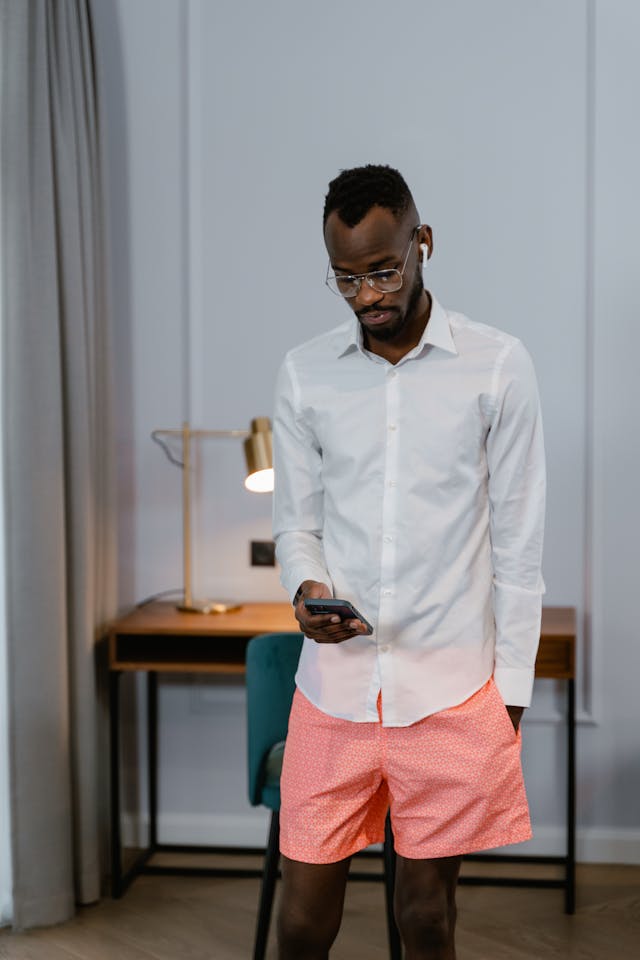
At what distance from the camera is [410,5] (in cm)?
292

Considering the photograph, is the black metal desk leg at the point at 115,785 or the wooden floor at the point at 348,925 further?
the black metal desk leg at the point at 115,785

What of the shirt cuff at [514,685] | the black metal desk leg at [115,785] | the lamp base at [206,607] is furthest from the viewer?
the lamp base at [206,607]

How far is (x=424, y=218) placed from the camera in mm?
2949

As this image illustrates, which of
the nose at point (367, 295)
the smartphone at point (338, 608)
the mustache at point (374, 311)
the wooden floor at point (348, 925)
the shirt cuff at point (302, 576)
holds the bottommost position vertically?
the wooden floor at point (348, 925)

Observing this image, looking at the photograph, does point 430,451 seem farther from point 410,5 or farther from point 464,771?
point 410,5

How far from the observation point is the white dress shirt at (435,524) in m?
1.52

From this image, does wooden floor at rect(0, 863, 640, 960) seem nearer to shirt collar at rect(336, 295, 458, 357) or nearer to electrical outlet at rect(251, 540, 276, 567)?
electrical outlet at rect(251, 540, 276, 567)

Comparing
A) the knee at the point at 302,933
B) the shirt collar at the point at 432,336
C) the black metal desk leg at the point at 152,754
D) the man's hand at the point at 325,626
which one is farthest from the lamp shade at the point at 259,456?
the knee at the point at 302,933

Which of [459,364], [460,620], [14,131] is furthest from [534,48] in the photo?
[460,620]

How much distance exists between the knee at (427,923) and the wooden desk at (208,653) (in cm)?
111

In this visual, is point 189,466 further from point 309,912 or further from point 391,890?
point 309,912

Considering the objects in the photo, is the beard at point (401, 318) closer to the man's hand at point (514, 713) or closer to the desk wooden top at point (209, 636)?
the man's hand at point (514, 713)

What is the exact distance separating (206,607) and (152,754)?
1.83ft

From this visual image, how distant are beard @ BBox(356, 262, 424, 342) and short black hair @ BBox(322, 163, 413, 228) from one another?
110 millimetres
